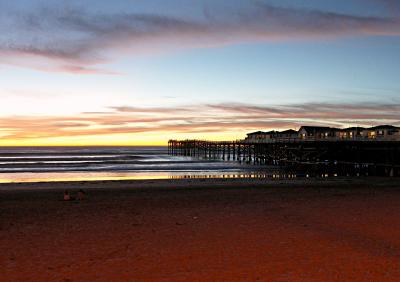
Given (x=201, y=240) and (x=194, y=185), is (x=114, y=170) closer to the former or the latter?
(x=194, y=185)

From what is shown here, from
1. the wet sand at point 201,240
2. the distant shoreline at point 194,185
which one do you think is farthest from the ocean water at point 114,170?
the wet sand at point 201,240

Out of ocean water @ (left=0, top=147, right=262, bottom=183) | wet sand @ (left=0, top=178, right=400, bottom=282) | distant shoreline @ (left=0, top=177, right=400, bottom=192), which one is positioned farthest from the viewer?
ocean water @ (left=0, top=147, right=262, bottom=183)

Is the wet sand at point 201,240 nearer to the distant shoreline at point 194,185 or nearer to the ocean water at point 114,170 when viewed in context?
the distant shoreline at point 194,185

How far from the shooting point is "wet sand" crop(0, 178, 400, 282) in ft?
21.9

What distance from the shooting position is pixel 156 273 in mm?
6625

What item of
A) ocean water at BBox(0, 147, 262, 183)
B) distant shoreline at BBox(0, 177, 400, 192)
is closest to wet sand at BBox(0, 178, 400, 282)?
distant shoreline at BBox(0, 177, 400, 192)

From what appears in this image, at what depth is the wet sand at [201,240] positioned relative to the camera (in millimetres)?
6684

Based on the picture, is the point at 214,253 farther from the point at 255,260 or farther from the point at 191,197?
the point at 191,197

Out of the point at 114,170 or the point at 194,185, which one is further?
the point at 114,170

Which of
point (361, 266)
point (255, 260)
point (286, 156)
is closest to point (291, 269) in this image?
point (255, 260)

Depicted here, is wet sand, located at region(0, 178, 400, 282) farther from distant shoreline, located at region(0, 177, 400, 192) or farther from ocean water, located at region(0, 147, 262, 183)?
ocean water, located at region(0, 147, 262, 183)

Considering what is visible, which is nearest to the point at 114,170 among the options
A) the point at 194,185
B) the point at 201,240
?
the point at 194,185

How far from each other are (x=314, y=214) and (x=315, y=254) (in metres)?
4.65

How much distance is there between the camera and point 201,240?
8.88 meters
